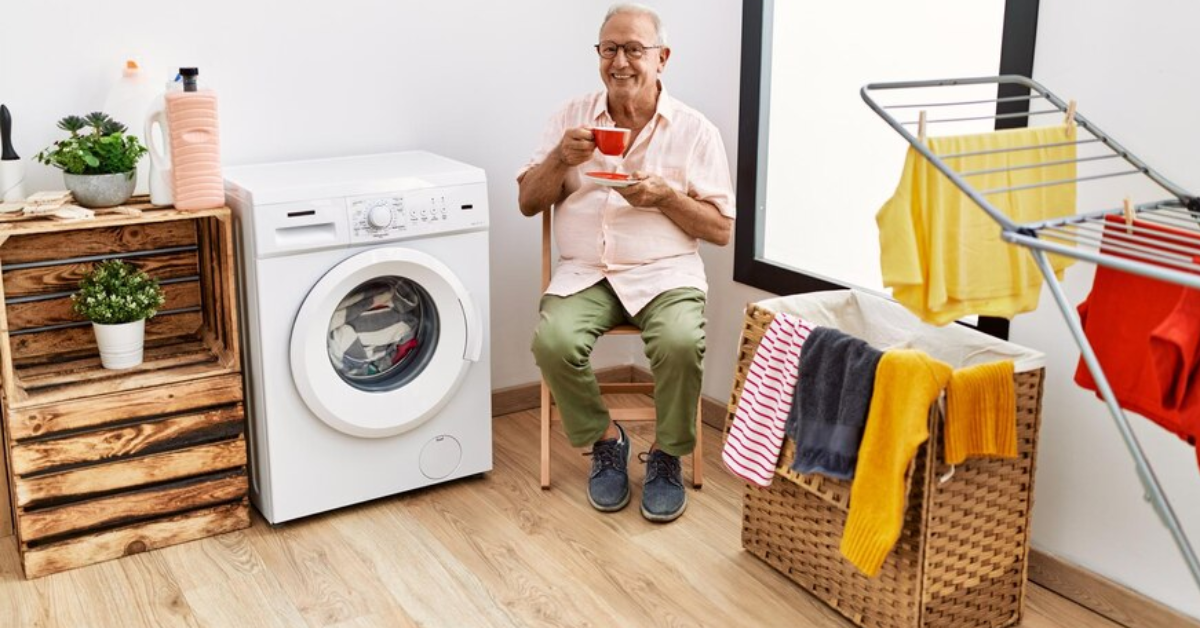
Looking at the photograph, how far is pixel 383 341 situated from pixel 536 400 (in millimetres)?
858

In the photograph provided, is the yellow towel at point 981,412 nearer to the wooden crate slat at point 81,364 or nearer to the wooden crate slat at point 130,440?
the wooden crate slat at point 130,440

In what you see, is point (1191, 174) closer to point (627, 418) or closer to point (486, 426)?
point (627, 418)

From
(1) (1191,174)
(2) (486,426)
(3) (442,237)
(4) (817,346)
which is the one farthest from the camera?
(2) (486,426)

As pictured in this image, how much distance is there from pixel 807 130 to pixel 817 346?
1015 millimetres

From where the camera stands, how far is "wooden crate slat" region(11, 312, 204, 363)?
2.84 m

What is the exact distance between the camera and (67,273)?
2.84 metres

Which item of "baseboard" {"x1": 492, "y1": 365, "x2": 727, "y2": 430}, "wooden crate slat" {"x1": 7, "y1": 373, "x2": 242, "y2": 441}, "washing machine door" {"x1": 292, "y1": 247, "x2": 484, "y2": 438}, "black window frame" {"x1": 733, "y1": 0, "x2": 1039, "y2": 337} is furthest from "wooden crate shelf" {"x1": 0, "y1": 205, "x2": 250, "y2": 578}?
"black window frame" {"x1": 733, "y1": 0, "x2": 1039, "y2": 337}

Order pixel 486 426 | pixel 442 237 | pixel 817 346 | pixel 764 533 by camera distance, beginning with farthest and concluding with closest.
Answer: pixel 486 426 → pixel 442 237 → pixel 764 533 → pixel 817 346

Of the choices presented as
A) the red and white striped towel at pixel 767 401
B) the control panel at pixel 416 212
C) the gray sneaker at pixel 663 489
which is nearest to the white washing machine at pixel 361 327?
the control panel at pixel 416 212

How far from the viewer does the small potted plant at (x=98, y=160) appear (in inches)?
104

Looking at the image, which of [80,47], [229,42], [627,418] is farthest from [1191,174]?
[80,47]

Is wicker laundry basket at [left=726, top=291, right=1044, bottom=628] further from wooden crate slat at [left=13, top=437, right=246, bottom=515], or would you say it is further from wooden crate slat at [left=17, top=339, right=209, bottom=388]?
wooden crate slat at [left=17, top=339, right=209, bottom=388]

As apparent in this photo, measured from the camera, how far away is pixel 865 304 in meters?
2.76

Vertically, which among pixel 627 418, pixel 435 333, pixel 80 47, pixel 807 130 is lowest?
pixel 627 418
